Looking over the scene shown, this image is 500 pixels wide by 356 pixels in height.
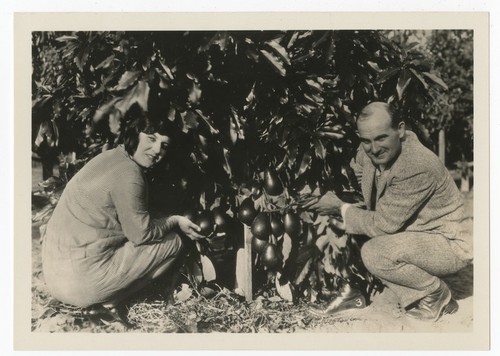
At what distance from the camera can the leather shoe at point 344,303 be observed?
218 inches

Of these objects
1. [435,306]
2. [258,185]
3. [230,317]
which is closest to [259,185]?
[258,185]

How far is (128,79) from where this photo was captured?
5387 millimetres

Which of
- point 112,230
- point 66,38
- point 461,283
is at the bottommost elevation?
point 461,283

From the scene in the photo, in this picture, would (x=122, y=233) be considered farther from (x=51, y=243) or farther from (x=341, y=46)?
(x=341, y=46)

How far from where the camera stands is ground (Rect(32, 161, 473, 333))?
5.50 metres

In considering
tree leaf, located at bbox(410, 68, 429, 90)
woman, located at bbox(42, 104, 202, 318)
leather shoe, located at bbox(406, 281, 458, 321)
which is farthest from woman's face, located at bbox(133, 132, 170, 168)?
leather shoe, located at bbox(406, 281, 458, 321)

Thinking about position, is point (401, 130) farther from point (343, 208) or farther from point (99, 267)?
point (99, 267)

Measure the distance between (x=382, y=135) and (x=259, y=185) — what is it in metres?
0.68

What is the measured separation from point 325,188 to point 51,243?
1435mm

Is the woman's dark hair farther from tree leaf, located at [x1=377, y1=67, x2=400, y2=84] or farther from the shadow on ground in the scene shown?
the shadow on ground

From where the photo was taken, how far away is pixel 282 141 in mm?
5480

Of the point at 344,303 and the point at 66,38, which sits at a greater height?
the point at 66,38

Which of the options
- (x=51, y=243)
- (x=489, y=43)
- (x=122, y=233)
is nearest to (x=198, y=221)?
(x=122, y=233)

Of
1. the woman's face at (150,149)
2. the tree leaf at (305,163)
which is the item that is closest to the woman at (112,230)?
the woman's face at (150,149)
